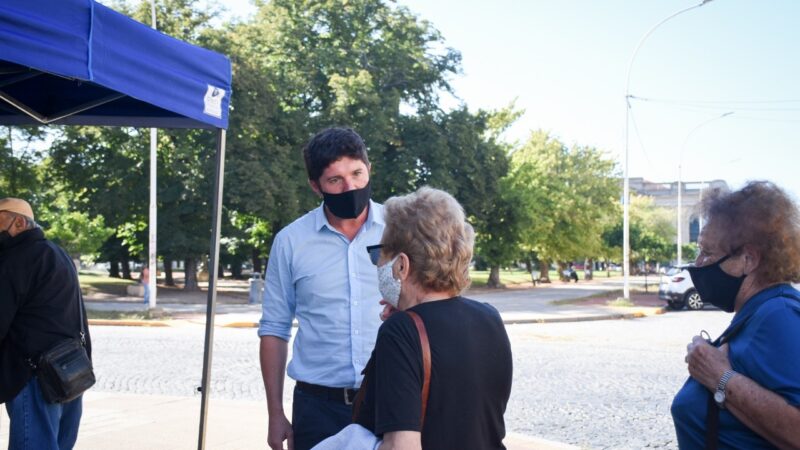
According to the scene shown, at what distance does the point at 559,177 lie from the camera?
49.6 metres

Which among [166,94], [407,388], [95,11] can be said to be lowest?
[407,388]

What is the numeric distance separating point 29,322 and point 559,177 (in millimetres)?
47398

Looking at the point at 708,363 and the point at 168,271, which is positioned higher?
the point at 708,363

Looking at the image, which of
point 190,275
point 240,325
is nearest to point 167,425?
point 240,325

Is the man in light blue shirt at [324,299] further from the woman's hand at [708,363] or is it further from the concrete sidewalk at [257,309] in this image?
the concrete sidewalk at [257,309]

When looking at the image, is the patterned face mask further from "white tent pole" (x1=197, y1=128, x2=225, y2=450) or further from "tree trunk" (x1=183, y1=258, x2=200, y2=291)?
"tree trunk" (x1=183, y1=258, x2=200, y2=291)

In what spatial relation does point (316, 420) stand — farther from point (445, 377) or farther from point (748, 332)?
point (748, 332)

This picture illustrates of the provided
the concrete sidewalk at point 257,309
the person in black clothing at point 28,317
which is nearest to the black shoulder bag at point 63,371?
the person in black clothing at point 28,317

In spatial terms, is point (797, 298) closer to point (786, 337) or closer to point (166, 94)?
point (786, 337)

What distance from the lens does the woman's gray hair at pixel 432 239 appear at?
233 cm

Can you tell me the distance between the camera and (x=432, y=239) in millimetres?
2344

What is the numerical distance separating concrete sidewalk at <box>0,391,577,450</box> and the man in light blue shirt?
3235 mm

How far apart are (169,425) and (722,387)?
5.79 meters

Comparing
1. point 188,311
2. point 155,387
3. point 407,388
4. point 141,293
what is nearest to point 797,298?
point 407,388
